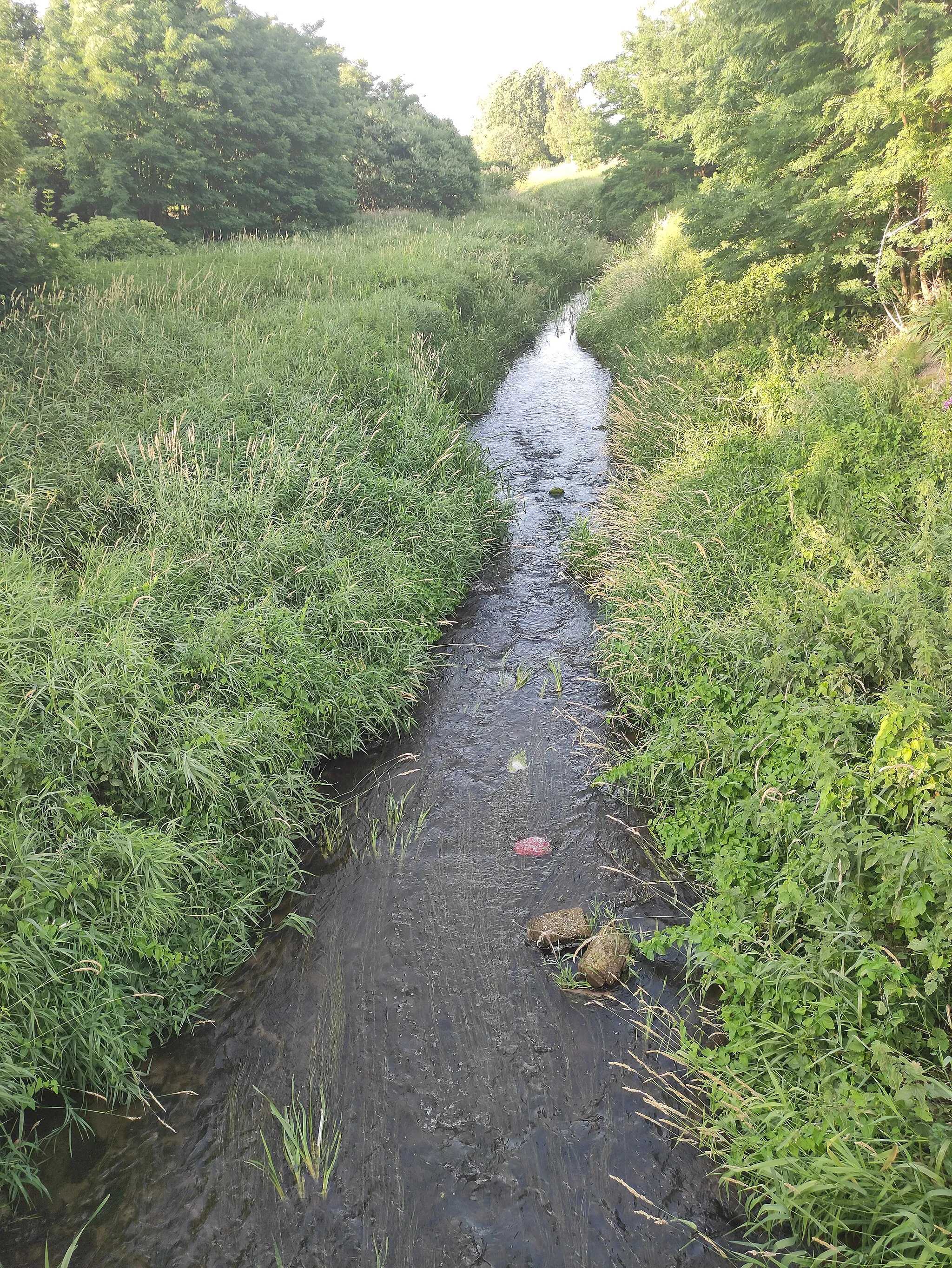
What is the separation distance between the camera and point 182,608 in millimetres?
5332

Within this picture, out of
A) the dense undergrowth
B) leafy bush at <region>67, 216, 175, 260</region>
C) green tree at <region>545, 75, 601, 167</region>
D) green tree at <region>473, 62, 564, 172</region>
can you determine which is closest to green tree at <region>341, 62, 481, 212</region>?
leafy bush at <region>67, 216, 175, 260</region>

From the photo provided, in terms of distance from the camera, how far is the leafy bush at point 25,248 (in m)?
8.49

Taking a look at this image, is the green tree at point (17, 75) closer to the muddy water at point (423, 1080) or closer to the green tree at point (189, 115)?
the green tree at point (189, 115)

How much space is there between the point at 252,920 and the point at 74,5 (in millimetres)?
21333

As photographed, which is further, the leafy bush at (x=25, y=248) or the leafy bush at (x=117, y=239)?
the leafy bush at (x=117, y=239)

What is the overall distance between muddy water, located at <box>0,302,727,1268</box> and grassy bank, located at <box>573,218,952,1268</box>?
0.47 meters

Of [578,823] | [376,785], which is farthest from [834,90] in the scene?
[376,785]

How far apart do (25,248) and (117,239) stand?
22.6 ft

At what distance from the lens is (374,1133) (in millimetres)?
3285

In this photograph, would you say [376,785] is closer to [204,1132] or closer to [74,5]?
[204,1132]

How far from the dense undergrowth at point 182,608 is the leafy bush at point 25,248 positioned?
49 centimetres

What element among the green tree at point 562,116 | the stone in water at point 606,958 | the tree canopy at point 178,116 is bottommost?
the stone in water at point 606,958

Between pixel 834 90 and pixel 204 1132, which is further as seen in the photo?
pixel 834 90

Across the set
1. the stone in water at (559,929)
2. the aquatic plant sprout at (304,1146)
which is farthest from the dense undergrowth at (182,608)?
the stone in water at (559,929)
